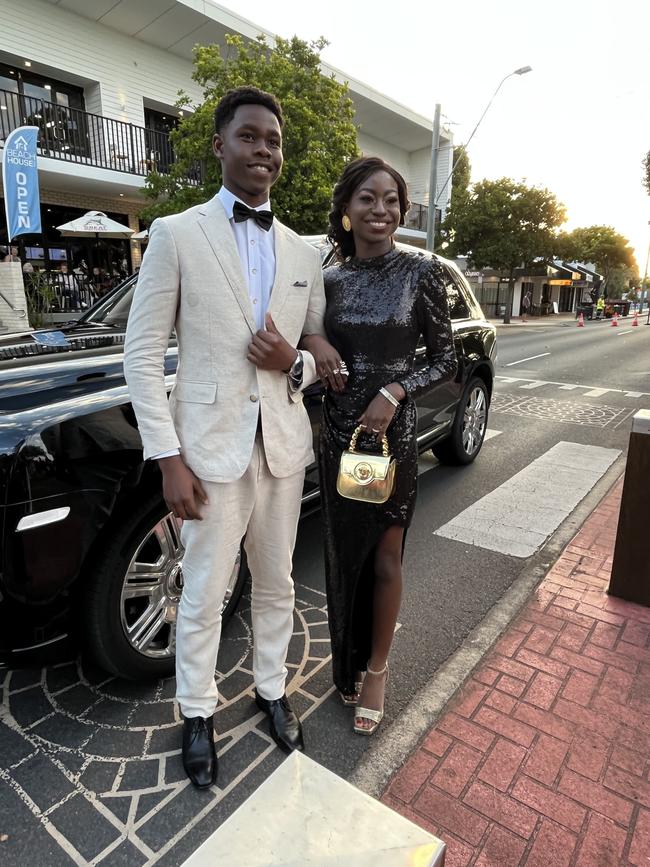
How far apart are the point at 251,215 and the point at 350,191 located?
428 mm

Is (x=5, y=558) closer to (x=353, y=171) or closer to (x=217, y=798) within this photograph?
(x=217, y=798)

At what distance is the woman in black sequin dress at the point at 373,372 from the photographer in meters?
2.00

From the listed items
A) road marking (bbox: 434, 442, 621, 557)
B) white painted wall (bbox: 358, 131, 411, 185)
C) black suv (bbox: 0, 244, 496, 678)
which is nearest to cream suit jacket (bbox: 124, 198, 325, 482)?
black suv (bbox: 0, 244, 496, 678)

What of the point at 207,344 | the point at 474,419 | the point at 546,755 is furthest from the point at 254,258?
the point at 474,419

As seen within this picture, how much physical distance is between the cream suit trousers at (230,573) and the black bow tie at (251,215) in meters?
0.71

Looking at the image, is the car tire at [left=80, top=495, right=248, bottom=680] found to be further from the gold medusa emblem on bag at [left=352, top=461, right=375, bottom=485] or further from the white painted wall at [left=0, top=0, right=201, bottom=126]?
the white painted wall at [left=0, top=0, right=201, bottom=126]

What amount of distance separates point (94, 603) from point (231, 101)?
176 centimetres

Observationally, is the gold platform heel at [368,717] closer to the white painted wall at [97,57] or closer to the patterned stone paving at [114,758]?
the patterned stone paving at [114,758]

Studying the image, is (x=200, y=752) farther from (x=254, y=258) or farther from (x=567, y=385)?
(x=567, y=385)

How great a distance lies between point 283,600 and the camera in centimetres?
217

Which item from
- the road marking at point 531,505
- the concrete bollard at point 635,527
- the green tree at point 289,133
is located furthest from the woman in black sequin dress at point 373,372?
the green tree at point 289,133

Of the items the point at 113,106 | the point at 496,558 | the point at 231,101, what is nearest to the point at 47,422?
the point at 231,101

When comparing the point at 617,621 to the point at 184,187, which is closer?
the point at 617,621

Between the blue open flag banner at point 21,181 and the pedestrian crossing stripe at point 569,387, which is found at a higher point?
the blue open flag banner at point 21,181
